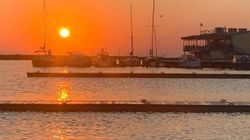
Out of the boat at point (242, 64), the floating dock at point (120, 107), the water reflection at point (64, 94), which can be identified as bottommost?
the water reflection at point (64, 94)

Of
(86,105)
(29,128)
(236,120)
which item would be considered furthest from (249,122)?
(29,128)

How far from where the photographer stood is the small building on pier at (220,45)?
142000 millimetres

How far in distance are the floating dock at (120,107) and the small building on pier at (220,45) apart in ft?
343

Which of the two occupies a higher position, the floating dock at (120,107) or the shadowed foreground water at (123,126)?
the floating dock at (120,107)

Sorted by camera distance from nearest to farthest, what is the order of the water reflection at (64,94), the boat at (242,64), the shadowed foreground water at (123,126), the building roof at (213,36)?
the shadowed foreground water at (123,126), the water reflection at (64,94), the boat at (242,64), the building roof at (213,36)

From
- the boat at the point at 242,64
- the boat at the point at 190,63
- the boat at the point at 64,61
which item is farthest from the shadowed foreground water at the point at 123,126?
the boat at the point at 64,61

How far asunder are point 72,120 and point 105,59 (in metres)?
Answer: 106

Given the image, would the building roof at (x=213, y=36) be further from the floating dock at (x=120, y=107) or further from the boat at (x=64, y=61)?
the floating dock at (x=120, y=107)

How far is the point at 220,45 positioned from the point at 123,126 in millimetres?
112780

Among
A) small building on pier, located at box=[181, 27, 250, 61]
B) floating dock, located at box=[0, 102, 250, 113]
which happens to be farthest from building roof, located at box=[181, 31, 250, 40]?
floating dock, located at box=[0, 102, 250, 113]

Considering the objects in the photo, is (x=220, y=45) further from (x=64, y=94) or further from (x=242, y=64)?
(x=64, y=94)

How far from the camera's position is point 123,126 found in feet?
110

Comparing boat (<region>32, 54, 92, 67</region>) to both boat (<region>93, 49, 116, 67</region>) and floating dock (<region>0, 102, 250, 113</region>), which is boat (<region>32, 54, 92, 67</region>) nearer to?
boat (<region>93, 49, 116, 67</region>)

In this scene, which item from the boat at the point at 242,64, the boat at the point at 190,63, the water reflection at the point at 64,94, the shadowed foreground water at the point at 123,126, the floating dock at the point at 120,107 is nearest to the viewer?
the shadowed foreground water at the point at 123,126
